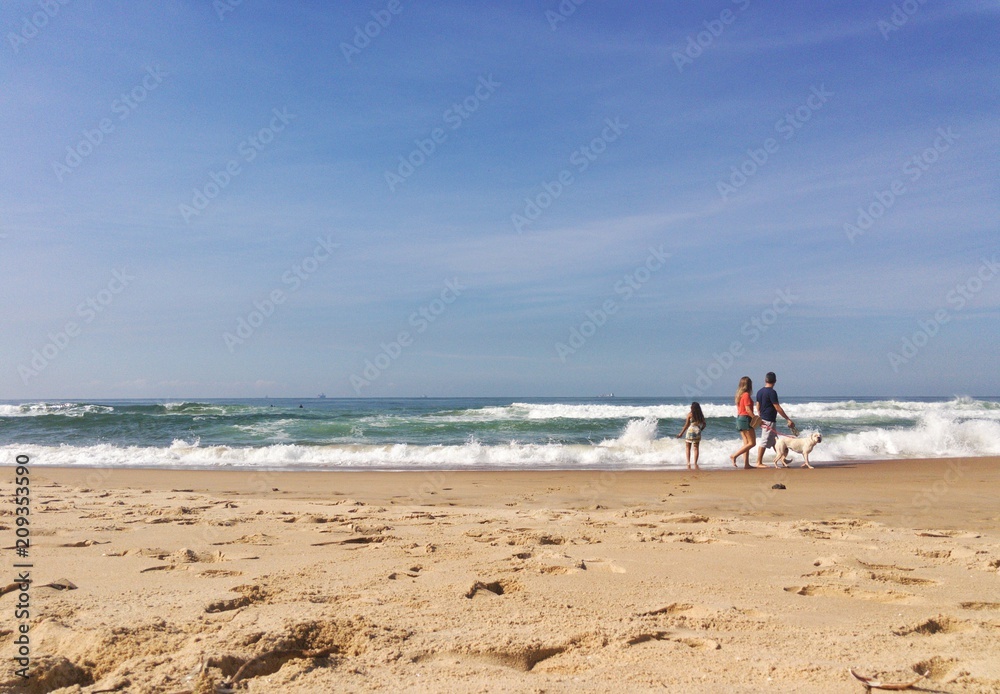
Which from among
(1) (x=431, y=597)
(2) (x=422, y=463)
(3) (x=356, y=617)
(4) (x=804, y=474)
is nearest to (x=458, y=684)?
(3) (x=356, y=617)

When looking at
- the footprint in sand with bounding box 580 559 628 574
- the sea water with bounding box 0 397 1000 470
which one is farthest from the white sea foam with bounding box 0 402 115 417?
the footprint in sand with bounding box 580 559 628 574

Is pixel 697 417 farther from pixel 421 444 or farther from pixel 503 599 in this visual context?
pixel 503 599

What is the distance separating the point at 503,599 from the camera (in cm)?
350

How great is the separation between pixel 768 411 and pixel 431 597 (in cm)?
996

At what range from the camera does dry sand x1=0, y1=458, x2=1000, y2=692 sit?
258 cm

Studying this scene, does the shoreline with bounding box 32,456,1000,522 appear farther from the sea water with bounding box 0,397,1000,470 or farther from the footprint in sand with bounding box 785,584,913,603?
the footprint in sand with bounding box 785,584,913,603

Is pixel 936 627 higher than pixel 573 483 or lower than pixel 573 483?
higher

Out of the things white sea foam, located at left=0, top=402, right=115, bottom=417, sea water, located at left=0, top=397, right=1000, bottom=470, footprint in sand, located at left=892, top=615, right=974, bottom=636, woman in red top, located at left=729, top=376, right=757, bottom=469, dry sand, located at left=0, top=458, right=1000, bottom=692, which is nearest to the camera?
dry sand, located at left=0, top=458, right=1000, bottom=692

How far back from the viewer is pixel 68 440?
19.9m

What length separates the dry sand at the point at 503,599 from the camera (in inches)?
101

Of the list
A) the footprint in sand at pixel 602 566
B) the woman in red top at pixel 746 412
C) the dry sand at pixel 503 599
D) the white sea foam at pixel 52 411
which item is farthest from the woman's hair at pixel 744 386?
the white sea foam at pixel 52 411

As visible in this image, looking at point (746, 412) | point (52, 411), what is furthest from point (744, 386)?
point (52, 411)

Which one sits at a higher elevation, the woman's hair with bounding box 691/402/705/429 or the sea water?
the woman's hair with bounding box 691/402/705/429

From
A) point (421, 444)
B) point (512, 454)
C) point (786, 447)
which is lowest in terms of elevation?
point (421, 444)
